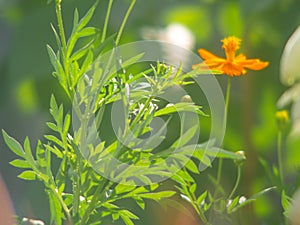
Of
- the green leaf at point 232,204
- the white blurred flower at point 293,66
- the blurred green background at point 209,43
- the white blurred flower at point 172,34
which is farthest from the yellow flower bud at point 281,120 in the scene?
the white blurred flower at point 172,34

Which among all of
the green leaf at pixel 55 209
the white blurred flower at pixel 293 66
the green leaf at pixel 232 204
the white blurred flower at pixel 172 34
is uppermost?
the white blurred flower at pixel 172 34

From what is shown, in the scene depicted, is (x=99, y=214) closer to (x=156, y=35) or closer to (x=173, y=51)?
(x=173, y=51)

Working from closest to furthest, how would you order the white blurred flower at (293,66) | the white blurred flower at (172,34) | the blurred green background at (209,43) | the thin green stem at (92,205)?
the thin green stem at (92,205) → the white blurred flower at (293,66) → the blurred green background at (209,43) → the white blurred flower at (172,34)

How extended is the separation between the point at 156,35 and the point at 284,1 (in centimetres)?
26

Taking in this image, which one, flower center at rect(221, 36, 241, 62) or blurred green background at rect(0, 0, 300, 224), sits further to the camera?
blurred green background at rect(0, 0, 300, 224)

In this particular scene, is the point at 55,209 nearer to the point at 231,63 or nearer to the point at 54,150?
the point at 54,150

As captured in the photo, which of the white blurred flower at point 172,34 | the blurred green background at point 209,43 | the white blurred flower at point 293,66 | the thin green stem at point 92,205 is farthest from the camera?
the white blurred flower at point 172,34

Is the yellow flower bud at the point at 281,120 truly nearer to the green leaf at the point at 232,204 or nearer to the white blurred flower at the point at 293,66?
the white blurred flower at the point at 293,66

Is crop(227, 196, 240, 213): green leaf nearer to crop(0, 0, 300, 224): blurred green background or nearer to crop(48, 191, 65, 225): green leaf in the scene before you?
crop(48, 191, 65, 225): green leaf

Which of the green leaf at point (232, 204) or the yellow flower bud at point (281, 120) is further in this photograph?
the yellow flower bud at point (281, 120)

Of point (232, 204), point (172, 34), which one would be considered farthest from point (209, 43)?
point (232, 204)

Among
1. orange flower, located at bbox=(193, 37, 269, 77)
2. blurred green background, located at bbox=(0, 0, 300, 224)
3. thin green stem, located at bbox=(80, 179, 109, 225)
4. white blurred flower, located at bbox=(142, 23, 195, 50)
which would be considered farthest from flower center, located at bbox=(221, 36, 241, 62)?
white blurred flower, located at bbox=(142, 23, 195, 50)

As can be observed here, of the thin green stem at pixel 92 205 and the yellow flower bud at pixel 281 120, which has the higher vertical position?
the yellow flower bud at pixel 281 120

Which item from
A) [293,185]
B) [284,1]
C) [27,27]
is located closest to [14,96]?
[27,27]
